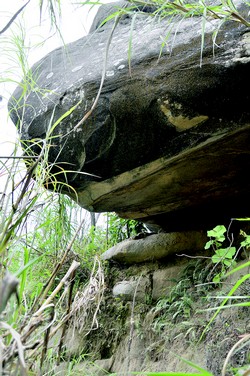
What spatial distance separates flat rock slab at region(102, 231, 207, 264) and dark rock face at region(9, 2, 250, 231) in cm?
38

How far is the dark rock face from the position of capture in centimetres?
221

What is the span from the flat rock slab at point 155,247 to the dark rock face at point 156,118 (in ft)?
1.25

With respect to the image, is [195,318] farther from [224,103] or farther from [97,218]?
[97,218]

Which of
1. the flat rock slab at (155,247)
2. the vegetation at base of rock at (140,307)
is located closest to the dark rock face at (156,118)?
the vegetation at base of rock at (140,307)

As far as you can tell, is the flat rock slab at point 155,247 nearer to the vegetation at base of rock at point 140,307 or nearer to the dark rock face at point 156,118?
the vegetation at base of rock at point 140,307

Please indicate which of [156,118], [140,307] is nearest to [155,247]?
[140,307]

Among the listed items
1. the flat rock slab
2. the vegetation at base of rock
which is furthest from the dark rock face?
the flat rock slab

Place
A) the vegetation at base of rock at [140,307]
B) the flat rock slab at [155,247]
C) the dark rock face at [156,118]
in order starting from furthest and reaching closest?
the flat rock slab at [155,247], the dark rock face at [156,118], the vegetation at base of rock at [140,307]

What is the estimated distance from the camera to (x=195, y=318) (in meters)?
2.59

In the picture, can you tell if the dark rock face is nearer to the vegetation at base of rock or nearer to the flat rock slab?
the vegetation at base of rock

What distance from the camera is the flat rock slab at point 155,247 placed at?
330 cm

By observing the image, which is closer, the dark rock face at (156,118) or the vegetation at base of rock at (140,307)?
the vegetation at base of rock at (140,307)

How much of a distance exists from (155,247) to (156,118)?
4.35 ft

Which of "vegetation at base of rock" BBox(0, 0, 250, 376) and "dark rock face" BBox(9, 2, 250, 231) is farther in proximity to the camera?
"dark rock face" BBox(9, 2, 250, 231)
